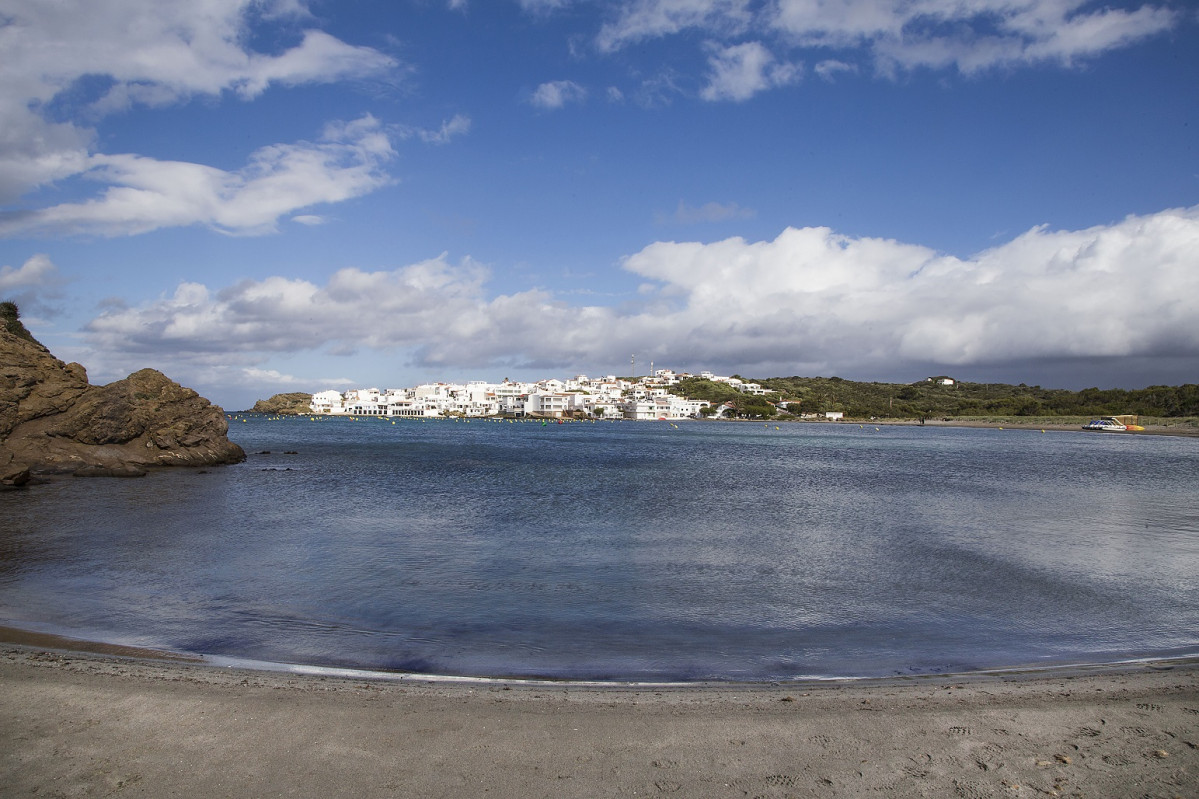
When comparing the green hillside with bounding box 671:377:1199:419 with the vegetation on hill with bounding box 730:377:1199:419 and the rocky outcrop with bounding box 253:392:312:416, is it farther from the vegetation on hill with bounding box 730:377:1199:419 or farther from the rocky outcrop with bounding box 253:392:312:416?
the rocky outcrop with bounding box 253:392:312:416

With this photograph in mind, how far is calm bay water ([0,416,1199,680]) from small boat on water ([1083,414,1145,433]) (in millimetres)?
84882

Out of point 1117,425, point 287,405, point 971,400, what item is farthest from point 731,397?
point 287,405

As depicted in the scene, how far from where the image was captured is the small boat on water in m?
94.5

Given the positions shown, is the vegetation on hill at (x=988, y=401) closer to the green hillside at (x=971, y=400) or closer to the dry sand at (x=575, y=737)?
the green hillside at (x=971, y=400)

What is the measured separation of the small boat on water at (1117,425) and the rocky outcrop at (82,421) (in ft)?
357

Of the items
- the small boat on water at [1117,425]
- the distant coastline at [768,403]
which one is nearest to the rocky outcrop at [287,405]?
the distant coastline at [768,403]

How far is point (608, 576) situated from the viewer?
12.0m

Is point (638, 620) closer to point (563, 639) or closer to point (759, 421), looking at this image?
point (563, 639)

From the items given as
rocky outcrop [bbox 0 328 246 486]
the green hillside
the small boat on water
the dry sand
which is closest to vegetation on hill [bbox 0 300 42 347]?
rocky outcrop [bbox 0 328 246 486]

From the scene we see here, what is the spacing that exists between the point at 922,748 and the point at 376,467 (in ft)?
109

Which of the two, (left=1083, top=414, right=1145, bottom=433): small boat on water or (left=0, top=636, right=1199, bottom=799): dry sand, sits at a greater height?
(left=0, top=636, right=1199, bottom=799): dry sand

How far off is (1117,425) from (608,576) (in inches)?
4287

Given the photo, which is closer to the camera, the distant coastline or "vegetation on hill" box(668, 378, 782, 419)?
the distant coastline

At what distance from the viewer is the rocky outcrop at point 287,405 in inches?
7500
